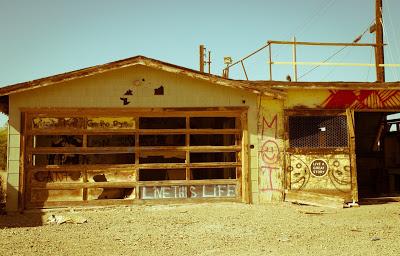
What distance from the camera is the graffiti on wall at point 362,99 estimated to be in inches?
460

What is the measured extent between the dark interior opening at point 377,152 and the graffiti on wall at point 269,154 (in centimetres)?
633

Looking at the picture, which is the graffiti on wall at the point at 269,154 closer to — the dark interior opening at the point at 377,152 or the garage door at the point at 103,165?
the garage door at the point at 103,165

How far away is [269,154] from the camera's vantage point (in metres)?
11.3

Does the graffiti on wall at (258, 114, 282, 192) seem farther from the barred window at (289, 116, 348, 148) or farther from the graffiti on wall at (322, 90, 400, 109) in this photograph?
the graffiti on wall at (322, 90, 400, 109)

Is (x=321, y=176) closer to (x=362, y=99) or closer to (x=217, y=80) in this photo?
(x=362, y=99)

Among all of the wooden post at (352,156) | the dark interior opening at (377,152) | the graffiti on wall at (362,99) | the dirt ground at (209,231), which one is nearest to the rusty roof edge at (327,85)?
the graffiti on wall at (362,99)

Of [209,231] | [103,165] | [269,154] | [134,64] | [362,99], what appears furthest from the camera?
[362,99]

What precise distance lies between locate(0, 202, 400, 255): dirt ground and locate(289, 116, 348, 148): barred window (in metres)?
1.88

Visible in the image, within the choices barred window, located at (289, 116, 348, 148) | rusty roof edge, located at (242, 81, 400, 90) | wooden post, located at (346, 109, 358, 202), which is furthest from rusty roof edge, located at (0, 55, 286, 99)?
wooden post, located at (346, 109, 358, 202)

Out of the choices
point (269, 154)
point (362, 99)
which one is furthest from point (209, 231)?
point (362, 99)

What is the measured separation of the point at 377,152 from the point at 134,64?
11.5 m

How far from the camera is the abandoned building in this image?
10672mm

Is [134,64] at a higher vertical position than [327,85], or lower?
higher

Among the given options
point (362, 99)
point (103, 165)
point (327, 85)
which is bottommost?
point (103, 165)
